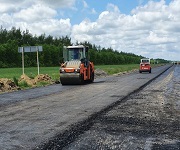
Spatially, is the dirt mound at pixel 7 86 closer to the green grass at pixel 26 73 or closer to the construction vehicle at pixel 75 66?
the green grass at pixel 26 73

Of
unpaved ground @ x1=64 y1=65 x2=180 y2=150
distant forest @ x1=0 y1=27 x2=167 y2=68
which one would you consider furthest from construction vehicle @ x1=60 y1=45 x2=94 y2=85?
distant forest @ x1=0 y1=27 x2=167 y2=68

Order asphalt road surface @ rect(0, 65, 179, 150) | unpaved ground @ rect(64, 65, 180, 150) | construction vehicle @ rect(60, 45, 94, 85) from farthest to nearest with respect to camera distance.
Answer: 1. construction vehicle @ rect(60, 45, 94, 85)
2. asphalt road surface @ rect(0, 65, 179, 150)
3. unpaved ground @ rect(64, 65, 180, 150)

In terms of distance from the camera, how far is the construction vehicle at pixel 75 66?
23906 millimetres

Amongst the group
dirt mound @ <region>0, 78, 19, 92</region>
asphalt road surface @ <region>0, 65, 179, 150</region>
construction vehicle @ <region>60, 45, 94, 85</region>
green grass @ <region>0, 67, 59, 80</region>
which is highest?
construction vehicle @ <region>60, 45, 94, 85</region>

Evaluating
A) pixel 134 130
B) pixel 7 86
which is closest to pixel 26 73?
pixel 7 86

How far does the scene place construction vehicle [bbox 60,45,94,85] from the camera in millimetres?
23906

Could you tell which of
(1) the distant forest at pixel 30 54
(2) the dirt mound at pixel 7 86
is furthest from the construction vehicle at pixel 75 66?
(1) the distant forest at pixel 30 54

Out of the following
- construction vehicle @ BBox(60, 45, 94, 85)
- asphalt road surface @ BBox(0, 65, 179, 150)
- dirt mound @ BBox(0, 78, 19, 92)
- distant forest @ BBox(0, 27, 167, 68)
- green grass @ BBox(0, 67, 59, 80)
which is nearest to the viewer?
asphalt road surface @ BBox(0, 65, 179, 150)

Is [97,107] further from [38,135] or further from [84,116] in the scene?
[38,135]

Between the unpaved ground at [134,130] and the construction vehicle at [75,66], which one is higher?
the construction vehicle at [75,66]

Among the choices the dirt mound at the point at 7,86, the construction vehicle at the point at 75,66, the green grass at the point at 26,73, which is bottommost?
the green grass at the point at 26,73

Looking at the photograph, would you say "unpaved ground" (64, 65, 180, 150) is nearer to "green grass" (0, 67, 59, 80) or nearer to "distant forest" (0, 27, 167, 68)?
"green grass" (0, 67, 59, 80)

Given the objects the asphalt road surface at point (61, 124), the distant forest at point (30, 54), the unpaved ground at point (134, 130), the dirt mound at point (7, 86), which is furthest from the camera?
the distant forest at point (30, 54)

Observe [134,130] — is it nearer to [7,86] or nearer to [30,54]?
[7,86]
